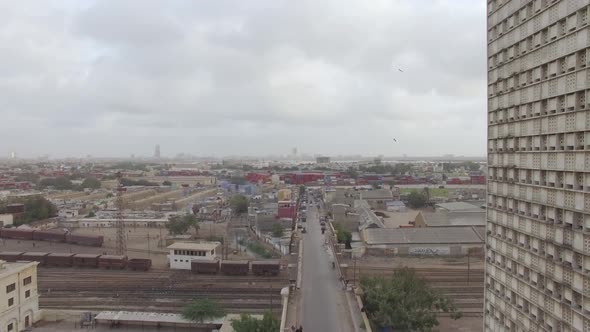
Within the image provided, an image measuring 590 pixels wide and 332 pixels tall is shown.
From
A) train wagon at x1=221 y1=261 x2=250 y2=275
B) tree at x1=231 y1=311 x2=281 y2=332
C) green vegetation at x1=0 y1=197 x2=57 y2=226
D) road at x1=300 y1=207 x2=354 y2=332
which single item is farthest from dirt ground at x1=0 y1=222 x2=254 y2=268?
tree at x1=231 y1=311 x2=281 y2=332

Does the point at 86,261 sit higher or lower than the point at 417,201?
lower

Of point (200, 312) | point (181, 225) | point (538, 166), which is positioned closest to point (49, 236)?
point (181, 225)

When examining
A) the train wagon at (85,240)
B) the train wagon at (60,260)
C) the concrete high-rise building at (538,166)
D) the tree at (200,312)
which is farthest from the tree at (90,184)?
the concrete high-rise building at (538,166)

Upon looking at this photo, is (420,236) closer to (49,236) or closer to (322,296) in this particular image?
(322,296)

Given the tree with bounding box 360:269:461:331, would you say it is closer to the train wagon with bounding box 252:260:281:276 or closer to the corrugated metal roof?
the train wagon with bounding box 252:260:281:276

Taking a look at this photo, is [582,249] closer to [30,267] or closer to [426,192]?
[30,267]

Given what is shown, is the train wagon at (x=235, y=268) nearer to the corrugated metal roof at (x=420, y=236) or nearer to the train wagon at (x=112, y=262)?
the train wagon at (x=112, y=262)

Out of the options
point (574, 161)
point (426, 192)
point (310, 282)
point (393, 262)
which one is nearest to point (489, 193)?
point (574, 161)
